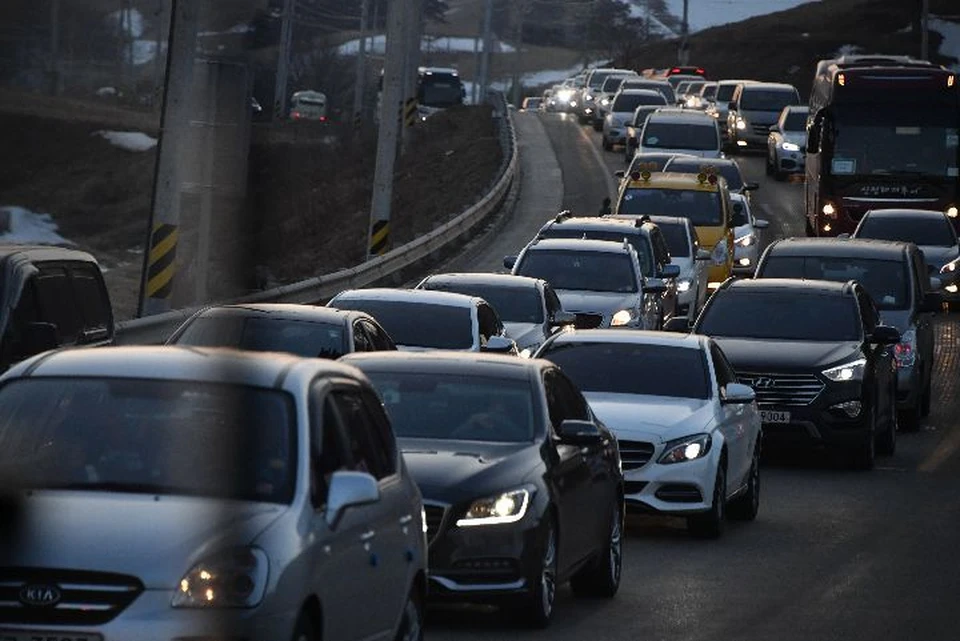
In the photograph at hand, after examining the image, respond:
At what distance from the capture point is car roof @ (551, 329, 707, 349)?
1772 cm

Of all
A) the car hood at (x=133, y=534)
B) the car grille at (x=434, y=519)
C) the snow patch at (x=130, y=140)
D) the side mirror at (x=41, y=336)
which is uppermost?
the snow patch at (x=130, y=140)

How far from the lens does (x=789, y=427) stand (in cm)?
2112

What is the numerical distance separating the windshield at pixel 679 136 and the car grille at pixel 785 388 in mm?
30552

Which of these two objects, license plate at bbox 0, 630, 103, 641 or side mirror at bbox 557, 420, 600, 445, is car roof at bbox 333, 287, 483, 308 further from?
license plate at bbox 0, 630, 103, 641

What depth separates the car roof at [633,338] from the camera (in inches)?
698

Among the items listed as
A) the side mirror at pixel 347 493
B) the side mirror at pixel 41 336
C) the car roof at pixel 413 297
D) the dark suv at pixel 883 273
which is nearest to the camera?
the side mirror at pixel 347 493

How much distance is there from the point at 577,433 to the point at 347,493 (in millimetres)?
4683

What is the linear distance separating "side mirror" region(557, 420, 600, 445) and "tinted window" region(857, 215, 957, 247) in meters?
24.4

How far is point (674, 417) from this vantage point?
16297 mm

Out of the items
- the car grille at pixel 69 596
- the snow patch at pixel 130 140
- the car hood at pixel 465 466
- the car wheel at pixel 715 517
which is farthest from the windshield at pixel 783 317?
the car grille at pixel 69 596

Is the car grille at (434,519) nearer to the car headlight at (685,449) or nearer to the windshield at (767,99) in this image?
the car headlight at (685,449)

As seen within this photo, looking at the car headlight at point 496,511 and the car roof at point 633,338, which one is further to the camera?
the car roof at point 633,338

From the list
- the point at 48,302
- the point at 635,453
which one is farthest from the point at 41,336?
the point at 635,453

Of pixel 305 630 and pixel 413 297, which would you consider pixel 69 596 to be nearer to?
pixel 305 630
